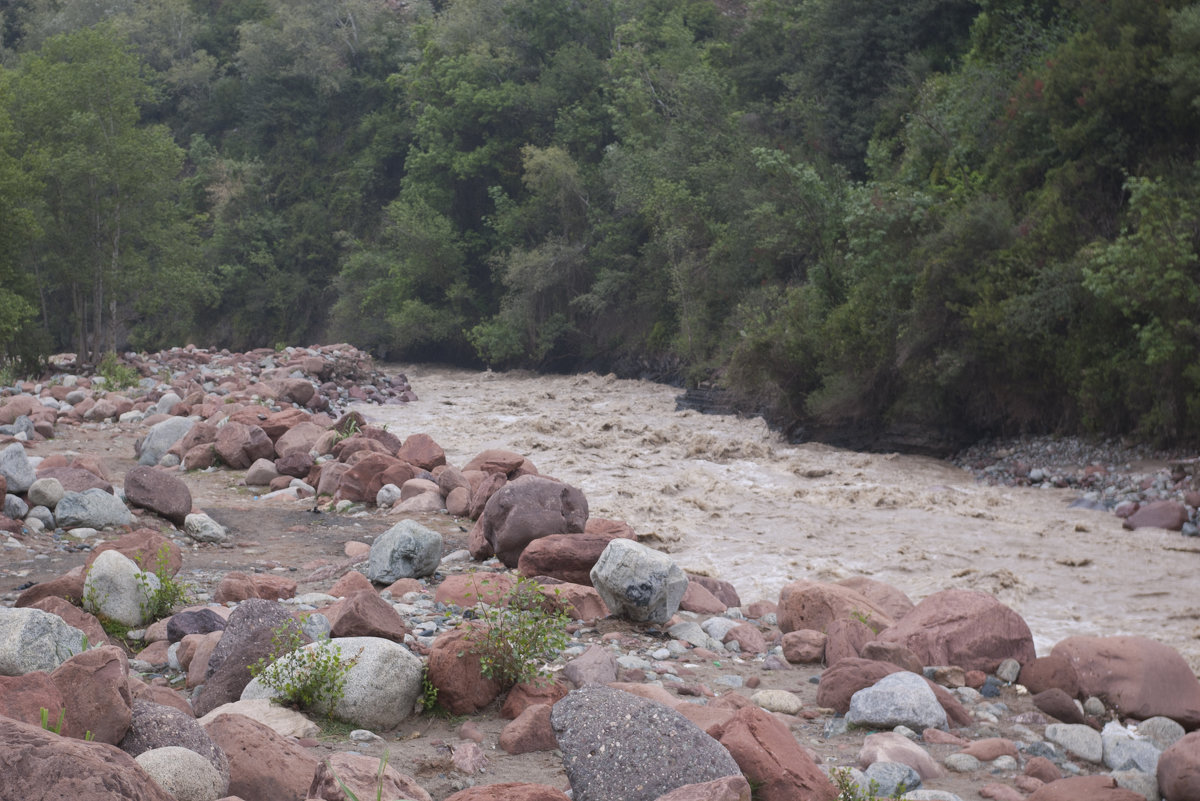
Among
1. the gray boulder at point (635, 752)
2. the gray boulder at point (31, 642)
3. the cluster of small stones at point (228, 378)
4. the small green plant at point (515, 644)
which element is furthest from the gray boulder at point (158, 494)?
the cluster of small stones at point (228, 378)

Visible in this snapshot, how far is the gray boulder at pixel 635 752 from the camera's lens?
134 inches

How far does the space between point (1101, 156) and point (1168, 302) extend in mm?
3531

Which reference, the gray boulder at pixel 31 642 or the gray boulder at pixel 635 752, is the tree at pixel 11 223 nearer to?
the gray boulder at pixel 31 642

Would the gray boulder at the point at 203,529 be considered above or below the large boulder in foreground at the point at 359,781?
below

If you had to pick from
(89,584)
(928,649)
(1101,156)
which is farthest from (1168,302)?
(89,584)

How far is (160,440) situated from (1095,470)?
40.4 feet

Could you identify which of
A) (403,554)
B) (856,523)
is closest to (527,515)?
(403,554)

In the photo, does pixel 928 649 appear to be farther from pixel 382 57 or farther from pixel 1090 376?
pixel 382 57

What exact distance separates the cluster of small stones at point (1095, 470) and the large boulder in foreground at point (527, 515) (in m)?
6.92

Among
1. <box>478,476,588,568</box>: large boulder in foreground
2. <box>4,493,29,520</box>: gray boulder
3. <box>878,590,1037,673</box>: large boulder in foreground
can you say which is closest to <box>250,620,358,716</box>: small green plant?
<box>878,590,1037,673</box>: large boulder in foreground

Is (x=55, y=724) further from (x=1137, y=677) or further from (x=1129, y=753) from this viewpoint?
(x=1137, y=677)

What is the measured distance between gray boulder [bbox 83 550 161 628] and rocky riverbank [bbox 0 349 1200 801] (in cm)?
2

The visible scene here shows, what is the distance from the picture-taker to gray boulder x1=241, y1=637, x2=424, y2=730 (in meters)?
4.23

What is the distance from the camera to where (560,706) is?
389 centimetres
